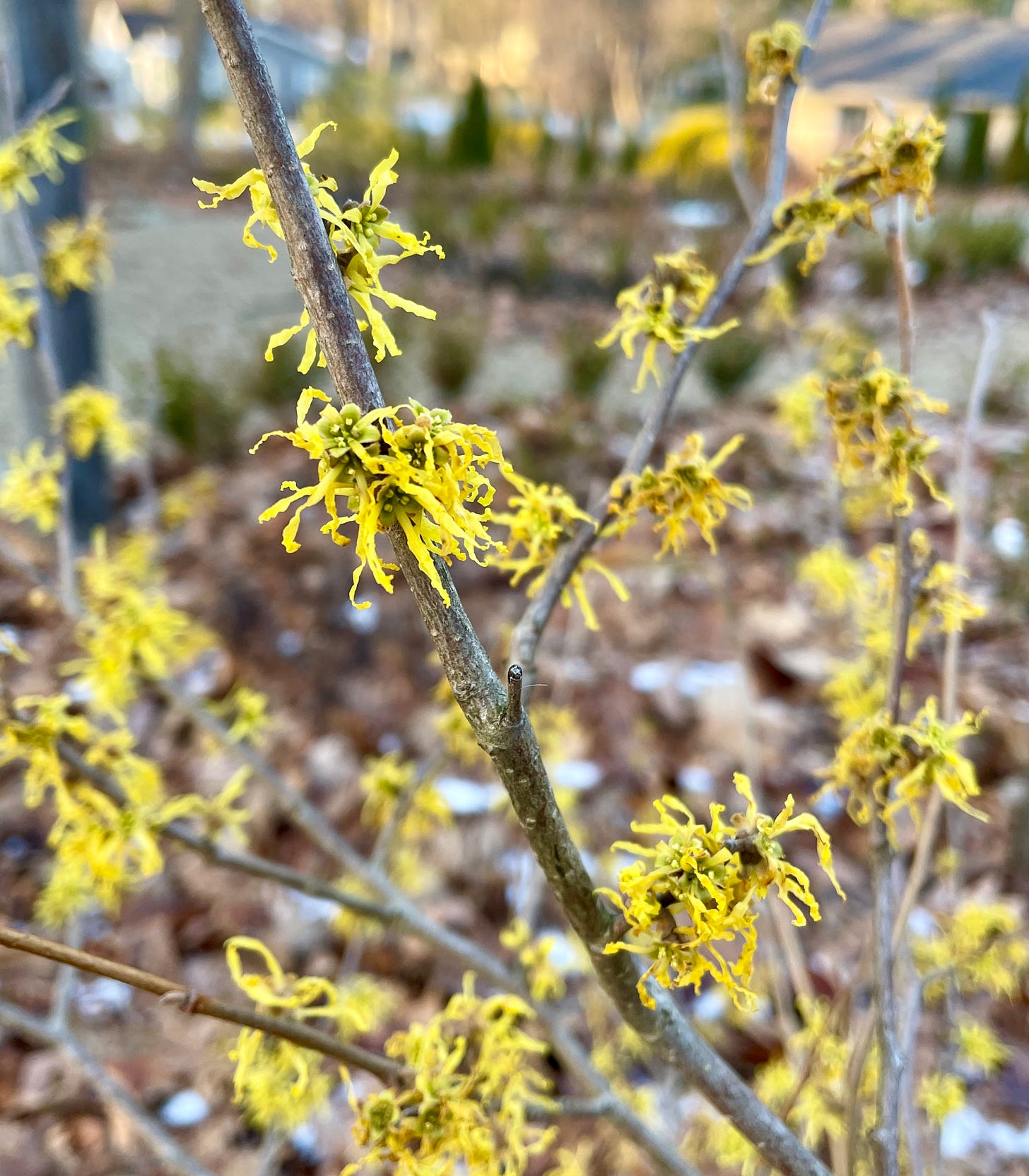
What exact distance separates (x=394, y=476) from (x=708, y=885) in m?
0.28

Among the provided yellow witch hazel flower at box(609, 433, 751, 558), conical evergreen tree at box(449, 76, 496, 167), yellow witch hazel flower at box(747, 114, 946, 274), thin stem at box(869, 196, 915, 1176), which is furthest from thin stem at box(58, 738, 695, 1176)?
conical evergreen tree at box(449, 76, 496, 167)

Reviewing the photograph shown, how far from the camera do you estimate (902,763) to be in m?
0.68

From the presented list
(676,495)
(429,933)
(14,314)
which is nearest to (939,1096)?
(429,933)

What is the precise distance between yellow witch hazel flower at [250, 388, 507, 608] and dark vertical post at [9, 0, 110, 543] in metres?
2.03

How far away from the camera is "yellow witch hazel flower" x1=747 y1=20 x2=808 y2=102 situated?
2.71 feet

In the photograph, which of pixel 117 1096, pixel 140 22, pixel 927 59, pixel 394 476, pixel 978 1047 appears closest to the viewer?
pixel 394 476

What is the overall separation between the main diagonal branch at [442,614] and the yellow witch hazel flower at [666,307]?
0.94 ft

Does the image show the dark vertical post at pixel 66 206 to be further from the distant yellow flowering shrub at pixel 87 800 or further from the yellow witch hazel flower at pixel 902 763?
the yellow witch hazel flower at pixel 902 763

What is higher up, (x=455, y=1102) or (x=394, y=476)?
(x=394, y=476)

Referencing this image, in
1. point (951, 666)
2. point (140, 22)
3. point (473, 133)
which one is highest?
point (140, 22)

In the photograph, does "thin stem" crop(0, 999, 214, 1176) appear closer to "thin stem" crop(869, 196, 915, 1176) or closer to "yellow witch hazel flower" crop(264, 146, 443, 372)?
"thin stem" crop(869, 196, 915, 1176)

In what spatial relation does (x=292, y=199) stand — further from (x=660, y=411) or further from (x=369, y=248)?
(x=660, y=411)

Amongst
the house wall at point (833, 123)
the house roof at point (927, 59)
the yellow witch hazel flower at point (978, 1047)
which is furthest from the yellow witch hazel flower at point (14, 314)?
the house roof at point (927, 59)

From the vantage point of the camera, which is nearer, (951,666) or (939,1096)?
(951,666)
